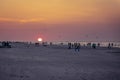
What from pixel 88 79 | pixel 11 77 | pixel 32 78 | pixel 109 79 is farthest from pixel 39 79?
pixel 109 79

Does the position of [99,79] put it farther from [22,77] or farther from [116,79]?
[22,77]

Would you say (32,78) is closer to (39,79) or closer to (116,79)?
(39,79)

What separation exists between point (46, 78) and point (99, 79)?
143 inches

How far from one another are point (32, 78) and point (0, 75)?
96.7 inches

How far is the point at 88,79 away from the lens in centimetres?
1662

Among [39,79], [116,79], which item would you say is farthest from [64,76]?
[116,79]

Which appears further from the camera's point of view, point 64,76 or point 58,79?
point 64,76

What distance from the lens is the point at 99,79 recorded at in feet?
55.6

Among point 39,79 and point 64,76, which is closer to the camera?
point 39,79

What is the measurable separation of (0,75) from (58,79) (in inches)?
165

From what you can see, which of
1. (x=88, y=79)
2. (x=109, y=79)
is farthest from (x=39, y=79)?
(x=109, y=79)

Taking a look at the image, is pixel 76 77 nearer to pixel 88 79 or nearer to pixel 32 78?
pixel 88 79

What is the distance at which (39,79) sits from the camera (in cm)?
1647

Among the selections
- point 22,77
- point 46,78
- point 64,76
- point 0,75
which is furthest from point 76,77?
point 0,75
